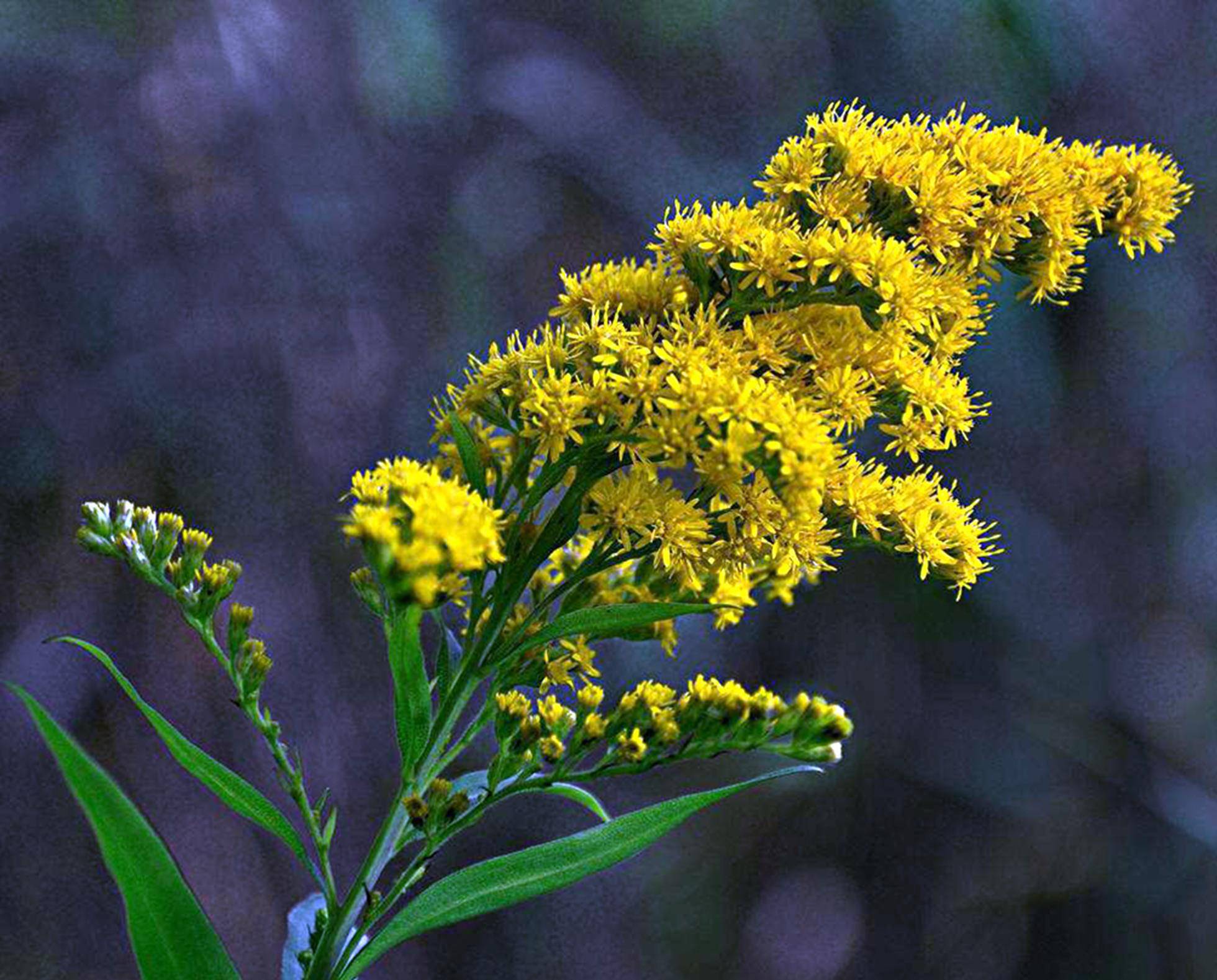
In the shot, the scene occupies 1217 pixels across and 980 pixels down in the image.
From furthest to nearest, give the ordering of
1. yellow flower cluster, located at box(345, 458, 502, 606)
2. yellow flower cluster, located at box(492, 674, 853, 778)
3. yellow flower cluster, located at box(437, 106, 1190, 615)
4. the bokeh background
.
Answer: the bokeh background < yellow flower cluster, located at box(492, 674, 853, 778) < yellow flower cluster, located at box(437, 106, 1190, 615) < yellow flower cluster, located at box(345, 458, 502, 606)

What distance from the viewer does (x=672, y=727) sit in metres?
0.94

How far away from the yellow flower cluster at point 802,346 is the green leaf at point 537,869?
0.17 metres

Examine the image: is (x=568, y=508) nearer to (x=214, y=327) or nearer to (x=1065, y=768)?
(x=214, y=327)

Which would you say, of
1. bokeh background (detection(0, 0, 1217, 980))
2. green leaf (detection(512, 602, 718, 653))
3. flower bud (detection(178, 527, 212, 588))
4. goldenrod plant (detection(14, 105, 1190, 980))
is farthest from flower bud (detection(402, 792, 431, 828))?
bokeh background (detection(0, 0, 1217, 980))

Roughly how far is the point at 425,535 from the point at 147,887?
1.14 feet

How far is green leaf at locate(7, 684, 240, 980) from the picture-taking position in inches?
30.1

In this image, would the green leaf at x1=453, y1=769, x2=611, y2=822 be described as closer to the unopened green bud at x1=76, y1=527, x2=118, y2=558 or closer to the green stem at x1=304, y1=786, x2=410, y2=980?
the green stem at x1=304, y1=786, x2=410, y2=980

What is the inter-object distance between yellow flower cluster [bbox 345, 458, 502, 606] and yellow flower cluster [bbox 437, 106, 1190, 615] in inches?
4.5

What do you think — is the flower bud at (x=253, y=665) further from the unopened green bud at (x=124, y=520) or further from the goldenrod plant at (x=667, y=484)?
the unopened green bud at (x=124, y=520)

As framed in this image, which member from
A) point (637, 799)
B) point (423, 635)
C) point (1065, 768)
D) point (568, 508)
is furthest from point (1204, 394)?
point (568, 508)

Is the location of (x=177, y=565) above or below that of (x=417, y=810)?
above

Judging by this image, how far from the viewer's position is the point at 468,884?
2.86 ft

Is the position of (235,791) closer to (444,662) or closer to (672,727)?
(444,662)

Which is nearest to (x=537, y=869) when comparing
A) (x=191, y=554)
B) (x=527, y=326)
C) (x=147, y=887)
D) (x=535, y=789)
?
(x=535, y=789)
